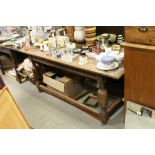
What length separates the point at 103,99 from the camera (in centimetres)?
208

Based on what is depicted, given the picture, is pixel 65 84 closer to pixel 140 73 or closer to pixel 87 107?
pixel 87 107

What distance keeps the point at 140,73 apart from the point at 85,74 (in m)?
0.62

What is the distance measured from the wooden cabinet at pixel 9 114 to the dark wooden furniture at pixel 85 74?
830 mm

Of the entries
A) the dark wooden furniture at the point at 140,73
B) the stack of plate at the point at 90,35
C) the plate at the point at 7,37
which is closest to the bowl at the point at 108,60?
the dark wooden furniture at the point at 140,73

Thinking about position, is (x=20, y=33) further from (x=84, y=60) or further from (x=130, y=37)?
(x=130, y=37)

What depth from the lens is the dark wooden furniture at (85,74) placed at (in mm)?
1950

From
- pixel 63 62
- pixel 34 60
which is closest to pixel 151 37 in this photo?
pixel 63 62

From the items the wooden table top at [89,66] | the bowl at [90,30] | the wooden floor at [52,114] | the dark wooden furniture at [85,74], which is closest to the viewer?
the wooden table top at [89,66]

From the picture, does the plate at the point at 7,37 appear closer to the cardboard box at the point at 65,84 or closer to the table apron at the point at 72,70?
the table apron at the point at 72,70

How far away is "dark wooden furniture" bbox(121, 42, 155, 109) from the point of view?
1539 mm

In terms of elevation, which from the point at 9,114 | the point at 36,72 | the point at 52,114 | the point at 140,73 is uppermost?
the point at 140,73

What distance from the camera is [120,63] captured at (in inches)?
78.3

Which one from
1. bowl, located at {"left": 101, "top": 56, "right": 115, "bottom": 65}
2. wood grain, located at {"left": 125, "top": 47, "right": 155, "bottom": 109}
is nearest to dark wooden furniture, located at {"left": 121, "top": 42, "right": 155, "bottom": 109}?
wood grain, located at {"left": 125, "top": 47, "right": 155, "bottom": 109}

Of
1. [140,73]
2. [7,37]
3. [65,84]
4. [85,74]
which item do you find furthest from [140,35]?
[7,37]
